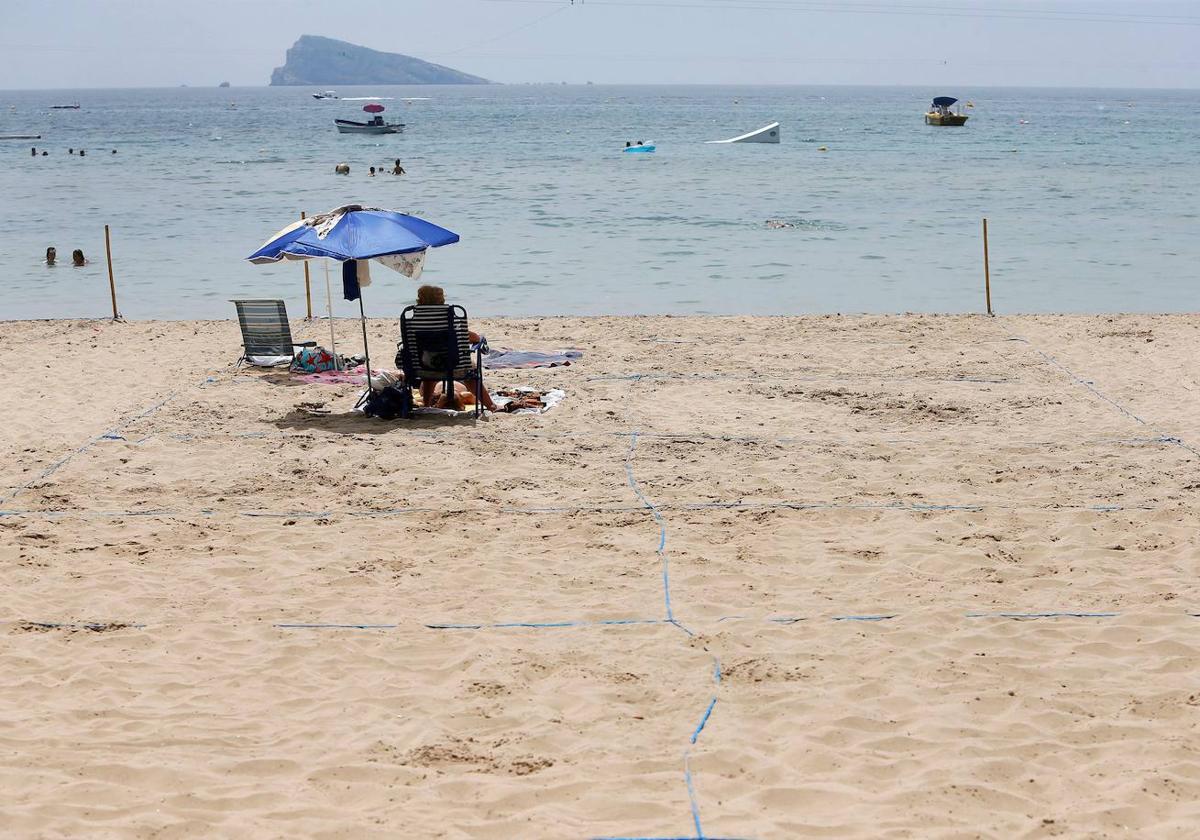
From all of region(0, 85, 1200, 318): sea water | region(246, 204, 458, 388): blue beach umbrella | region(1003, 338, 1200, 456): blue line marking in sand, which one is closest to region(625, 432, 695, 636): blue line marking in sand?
region(246, 204, 458, 388): blue beach umbrella

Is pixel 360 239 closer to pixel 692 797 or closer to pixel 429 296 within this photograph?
Result: pixel 429 296

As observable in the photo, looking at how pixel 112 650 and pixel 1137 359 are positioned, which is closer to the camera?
pixel 112 650

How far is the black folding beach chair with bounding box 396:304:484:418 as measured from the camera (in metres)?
9.98

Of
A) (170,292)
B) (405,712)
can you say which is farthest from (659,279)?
(405,712)

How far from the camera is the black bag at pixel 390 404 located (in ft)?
33.2

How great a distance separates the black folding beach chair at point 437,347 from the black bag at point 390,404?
7.6 inches

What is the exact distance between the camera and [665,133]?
278ft

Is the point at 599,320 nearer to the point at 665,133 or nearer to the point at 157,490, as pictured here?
the point at 157,490

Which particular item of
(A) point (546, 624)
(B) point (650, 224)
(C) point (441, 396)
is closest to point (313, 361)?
(C) point (441, 396)

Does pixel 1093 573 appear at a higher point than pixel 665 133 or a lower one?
lower

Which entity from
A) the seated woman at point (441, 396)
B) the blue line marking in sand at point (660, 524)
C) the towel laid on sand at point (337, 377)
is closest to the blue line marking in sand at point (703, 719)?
the blue line marking in sand at point (660, 524)

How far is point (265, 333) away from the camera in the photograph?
12375 mm

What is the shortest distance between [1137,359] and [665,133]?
74849 mm

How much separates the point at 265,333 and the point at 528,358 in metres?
2.58
